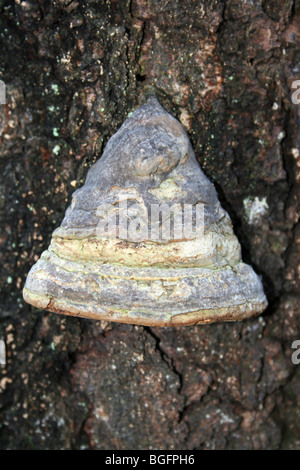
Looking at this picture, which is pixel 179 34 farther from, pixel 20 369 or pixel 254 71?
pixel 20 369

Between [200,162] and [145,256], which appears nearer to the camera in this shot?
[145,256]

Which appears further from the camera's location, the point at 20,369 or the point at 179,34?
the point at 20,369

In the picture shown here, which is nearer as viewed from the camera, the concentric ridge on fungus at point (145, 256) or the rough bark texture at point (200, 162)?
the concentric ridge on fungus at point (145, 256)

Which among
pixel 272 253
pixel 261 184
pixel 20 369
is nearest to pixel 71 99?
pixel 261 184

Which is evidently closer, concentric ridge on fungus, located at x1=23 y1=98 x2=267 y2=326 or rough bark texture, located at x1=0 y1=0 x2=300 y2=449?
concentric ridge on fungus, located at x1=23 y1=98 x2=267 y2=326
